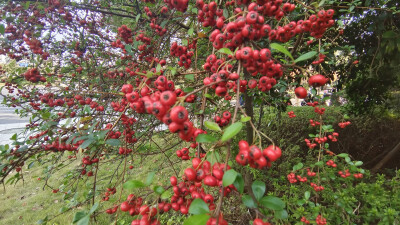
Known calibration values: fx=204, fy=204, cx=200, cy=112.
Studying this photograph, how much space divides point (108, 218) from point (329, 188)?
4110mm

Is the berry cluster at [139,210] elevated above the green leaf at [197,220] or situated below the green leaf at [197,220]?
below

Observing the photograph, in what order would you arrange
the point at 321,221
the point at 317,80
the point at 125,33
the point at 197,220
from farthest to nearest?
the point at 125,33, the point at 321,221, the point at 317,80, the point at 197,220

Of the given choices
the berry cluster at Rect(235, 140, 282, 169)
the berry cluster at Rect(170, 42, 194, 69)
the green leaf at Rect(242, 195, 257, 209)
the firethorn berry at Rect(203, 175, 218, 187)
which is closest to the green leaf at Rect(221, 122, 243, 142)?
the berry cluster at Rect(235, 140, 282, 169)

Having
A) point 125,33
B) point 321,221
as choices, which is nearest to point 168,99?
point 125,33

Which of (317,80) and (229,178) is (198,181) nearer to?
(229,178)

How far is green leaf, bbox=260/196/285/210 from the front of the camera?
3.17ft

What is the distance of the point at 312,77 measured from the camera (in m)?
1.17

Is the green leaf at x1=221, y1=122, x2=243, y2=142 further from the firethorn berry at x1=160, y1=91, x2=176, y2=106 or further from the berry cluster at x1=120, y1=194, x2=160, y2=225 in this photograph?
the berry cluster at x1=120, y1=194, x2=160, y2=225

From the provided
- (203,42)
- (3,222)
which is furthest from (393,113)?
(3,222)

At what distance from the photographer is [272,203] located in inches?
39.1

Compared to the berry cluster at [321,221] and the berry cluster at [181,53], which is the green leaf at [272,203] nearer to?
the berry cluster at [181,53]

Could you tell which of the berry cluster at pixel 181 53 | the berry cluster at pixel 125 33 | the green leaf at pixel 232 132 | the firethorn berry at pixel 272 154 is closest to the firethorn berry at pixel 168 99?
the green leaf at pixel 232 132

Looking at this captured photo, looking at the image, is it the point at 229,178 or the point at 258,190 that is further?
the point at 258,190

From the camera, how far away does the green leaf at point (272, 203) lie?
3.17ft
